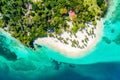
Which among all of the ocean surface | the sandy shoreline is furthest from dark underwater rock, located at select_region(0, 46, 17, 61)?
the sandy shoreline

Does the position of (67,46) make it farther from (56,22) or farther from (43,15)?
(43,15)

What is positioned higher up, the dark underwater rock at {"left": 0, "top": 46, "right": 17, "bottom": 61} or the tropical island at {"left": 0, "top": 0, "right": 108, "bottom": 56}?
the tropical island at {"left": 0, "top": 0, "right": 108, "bottom": 56}

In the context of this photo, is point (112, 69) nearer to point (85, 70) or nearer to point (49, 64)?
point (85, 70)

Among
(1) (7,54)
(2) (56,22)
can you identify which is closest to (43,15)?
(2) (56,22)

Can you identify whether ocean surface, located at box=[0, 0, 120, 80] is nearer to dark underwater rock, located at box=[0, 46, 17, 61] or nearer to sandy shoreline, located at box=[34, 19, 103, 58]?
dark underwater rock, located at box=[0, 46, 17, 61]

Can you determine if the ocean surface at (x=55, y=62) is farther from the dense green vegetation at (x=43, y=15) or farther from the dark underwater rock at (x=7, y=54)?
the dense green vegetation at (x=43, y=15)

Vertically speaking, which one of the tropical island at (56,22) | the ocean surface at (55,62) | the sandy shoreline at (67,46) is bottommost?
the ocean surface at (55,62)

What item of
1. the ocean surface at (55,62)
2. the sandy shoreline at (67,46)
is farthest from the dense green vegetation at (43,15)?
the ocean surface at (55,62)
